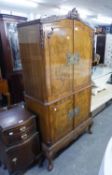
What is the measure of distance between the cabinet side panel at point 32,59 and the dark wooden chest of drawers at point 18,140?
298mm

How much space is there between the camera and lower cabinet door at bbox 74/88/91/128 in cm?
204

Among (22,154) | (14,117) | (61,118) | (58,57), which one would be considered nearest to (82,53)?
(58,57)

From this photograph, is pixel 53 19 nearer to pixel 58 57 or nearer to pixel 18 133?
pixel 58 57

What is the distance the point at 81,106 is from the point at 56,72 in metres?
0.74

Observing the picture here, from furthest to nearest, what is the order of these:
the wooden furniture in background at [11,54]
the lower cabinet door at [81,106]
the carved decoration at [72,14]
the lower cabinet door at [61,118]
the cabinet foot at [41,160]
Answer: the wooden furniture in background at [11,54], the lower cabinet door at [81,106], the cabinet foot at [41,160], the lower cabinet door at [61,118], the carved decoration at [72,14]

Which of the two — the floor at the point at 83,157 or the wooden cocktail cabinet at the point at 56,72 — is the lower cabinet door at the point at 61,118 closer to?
the wooden cocktail cabinet at the point at 56,72

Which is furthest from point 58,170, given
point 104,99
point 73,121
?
point 104,99

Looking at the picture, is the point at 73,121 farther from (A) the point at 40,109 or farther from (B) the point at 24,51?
(B) the point at 24,51

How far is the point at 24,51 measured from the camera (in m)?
1.69

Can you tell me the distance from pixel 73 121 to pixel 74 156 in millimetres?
445

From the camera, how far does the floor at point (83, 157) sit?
5.82ft

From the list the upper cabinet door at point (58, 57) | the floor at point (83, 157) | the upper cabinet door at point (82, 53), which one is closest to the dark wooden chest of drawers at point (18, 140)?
the floor at point (83, 157)

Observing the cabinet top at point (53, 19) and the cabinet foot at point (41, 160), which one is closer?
the cabinet top at point (53, 19)

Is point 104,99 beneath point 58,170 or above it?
above
